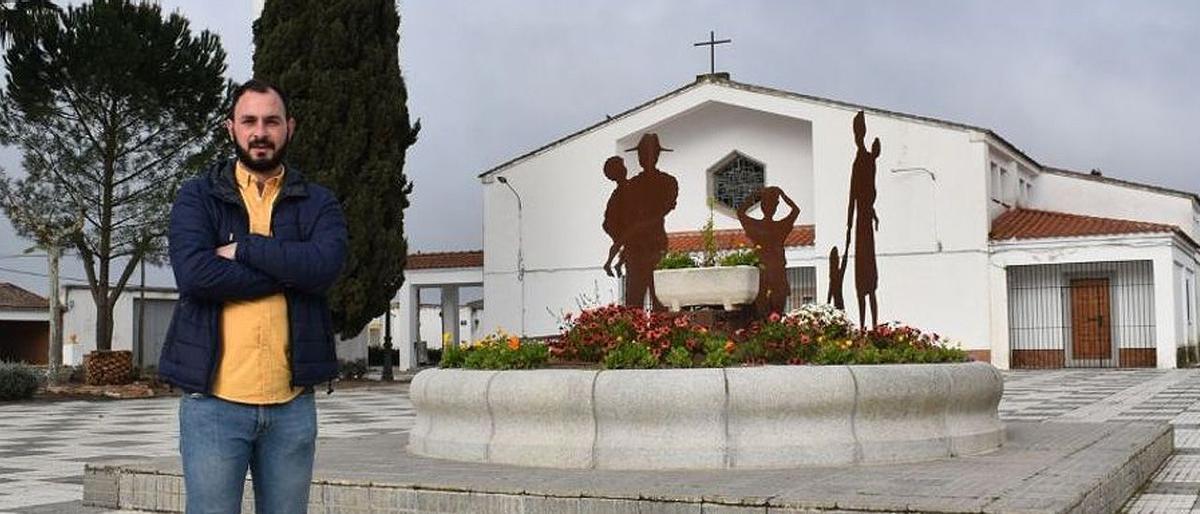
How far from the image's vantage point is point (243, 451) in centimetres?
331

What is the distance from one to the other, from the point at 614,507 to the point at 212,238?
3.21 m

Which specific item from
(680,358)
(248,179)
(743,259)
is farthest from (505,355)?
(248,179)

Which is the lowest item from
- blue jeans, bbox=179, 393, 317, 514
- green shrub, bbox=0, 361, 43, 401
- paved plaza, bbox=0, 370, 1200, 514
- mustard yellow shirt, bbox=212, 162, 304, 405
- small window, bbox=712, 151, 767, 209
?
paved plaza, bbox=0, 370, 1200, 514

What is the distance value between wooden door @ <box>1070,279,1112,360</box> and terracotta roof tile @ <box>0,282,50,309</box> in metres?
36.8

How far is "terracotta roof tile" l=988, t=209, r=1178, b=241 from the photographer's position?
28.6m

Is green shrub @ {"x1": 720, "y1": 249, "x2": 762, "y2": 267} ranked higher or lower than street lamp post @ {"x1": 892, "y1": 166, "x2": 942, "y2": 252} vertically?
lower

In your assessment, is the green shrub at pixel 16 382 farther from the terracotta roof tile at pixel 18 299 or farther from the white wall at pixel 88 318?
the terracotta roof tile at pixel 18 299

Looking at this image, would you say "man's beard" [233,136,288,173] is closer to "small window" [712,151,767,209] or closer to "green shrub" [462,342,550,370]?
"green shrub" [462,342,550,370]

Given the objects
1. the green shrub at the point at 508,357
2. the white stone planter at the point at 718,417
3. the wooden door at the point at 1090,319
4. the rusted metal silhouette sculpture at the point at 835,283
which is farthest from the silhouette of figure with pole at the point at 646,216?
the wooden door at the point at 1090,319

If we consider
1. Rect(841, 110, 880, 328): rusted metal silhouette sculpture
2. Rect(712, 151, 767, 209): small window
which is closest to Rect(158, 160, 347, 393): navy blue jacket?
Rect(841, 110, 880, 328): rusted metal silhouette sculpture

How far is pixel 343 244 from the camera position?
348 centimetres

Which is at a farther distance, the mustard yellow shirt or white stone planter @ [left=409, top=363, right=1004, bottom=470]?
white stone planter @ [left=409, top=363, right=1004, bottom=470]

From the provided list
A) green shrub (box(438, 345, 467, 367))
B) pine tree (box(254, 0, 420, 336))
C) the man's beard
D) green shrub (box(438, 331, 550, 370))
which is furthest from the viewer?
pine tree (box(254, 0, 420, 336))

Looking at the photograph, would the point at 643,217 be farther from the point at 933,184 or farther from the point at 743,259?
the point at 933,184
